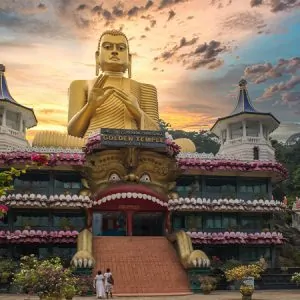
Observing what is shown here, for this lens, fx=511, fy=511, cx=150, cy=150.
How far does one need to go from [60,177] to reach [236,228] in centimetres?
1140

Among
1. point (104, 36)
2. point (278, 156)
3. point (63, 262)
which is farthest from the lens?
point (278, 156)

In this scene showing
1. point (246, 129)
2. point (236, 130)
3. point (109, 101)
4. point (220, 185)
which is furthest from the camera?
point (236, 130)

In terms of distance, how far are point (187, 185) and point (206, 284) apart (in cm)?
991

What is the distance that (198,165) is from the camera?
1236 inches

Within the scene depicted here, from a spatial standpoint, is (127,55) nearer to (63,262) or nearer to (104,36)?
(104,36)

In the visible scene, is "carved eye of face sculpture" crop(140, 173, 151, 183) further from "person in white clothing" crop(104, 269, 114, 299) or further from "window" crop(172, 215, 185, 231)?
"person in white clothing" crop(104, 269, 114, 299)

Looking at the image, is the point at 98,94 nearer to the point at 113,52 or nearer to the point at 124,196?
the point at 113,52

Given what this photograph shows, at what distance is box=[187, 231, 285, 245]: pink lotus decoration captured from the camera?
30578 mm

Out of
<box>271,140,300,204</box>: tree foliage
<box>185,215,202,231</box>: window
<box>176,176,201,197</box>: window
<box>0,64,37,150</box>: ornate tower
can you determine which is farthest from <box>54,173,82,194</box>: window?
<box>271,140,300,204</box>: tree foliage

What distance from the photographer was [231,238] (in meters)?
30.7

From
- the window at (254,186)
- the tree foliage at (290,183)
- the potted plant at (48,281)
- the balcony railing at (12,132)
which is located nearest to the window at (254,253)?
the window at (254,186)

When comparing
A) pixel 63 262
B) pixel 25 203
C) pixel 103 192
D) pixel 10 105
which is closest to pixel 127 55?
pixel 10 105

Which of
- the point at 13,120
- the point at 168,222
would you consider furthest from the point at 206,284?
the point at 13,120

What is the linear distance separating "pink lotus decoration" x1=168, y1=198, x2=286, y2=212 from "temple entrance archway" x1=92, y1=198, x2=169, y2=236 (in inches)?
43.8
